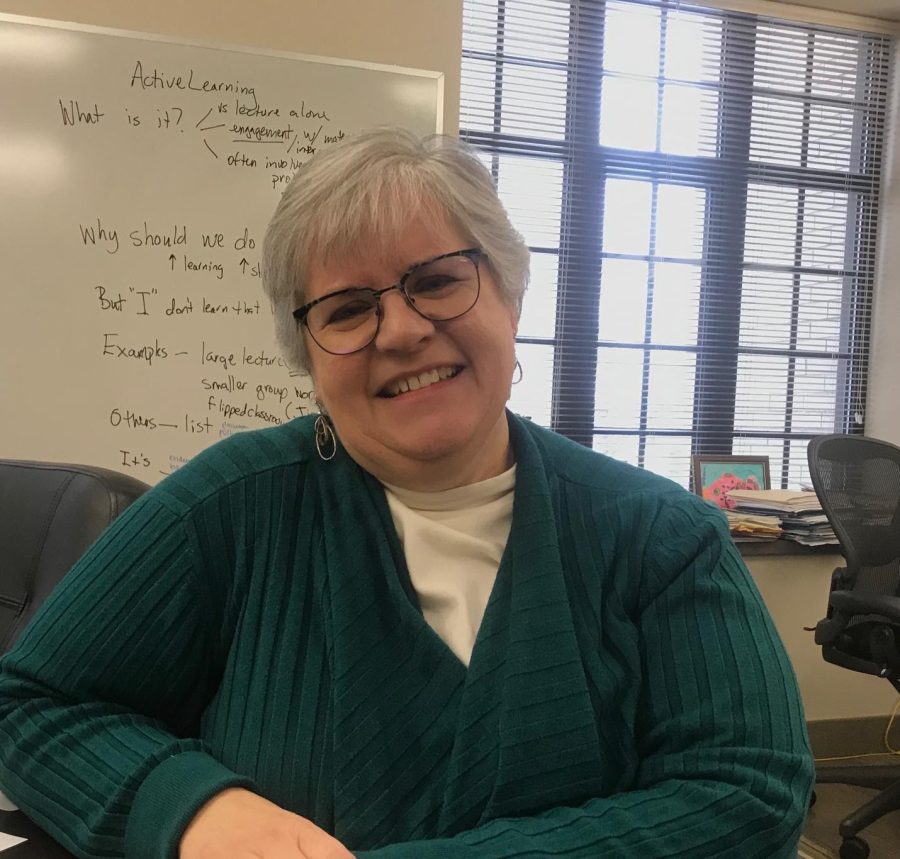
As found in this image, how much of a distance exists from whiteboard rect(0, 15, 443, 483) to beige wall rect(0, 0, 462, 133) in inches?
3.9

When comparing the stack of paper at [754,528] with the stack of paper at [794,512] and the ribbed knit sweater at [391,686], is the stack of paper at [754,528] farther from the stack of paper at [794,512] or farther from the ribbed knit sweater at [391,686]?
the ribbed knit sweater at [391,686]

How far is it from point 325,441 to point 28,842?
50 cm

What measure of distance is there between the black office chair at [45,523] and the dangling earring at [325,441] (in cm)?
31

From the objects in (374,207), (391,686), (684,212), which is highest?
(684,212)

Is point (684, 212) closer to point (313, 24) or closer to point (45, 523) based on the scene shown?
point (313, 24)

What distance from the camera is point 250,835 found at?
69 centimetres

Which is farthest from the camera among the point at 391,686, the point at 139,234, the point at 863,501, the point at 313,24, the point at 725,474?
the point at 725,474

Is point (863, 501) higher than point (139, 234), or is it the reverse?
point (139, 234)

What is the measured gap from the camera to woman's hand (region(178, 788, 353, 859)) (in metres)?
0.68

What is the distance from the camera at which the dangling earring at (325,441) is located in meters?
0.99

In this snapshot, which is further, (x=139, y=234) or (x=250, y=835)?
(x=139, y=234)

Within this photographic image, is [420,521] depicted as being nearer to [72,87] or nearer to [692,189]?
[72,87]

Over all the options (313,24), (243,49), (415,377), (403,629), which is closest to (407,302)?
(415,377)

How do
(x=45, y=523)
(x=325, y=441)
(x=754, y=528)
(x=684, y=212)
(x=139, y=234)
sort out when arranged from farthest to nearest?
(x=684, y=212) → (x=754, y=528) → (x=139, y=234) → (x=45, y=523) → (x=325, y=441)
